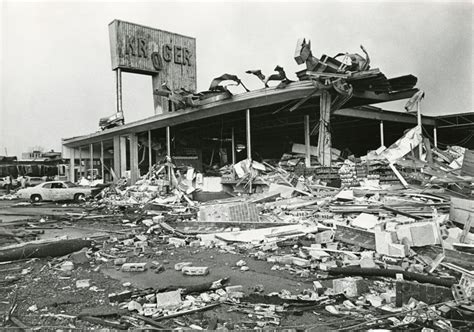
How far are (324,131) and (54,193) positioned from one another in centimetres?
1806

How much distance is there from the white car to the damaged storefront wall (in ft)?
14.8

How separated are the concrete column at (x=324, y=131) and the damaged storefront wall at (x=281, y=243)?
2.3 inches

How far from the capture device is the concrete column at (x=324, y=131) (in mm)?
15562

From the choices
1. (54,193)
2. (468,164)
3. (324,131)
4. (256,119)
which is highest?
(256,119)

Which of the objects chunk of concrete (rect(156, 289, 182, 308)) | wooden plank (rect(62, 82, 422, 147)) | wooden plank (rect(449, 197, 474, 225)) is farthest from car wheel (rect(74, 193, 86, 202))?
wooden plank (rect(449, 197, 474, 225))

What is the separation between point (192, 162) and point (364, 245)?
18.7m

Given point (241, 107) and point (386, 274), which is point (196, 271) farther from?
point (241, 107)

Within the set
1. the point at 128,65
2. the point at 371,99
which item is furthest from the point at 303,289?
the point at 128,65

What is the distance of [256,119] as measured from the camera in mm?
22406

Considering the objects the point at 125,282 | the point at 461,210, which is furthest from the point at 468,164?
the point at 125,282

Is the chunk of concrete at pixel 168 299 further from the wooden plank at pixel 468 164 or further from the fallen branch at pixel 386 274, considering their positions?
the wooden plank at pixel 468 164

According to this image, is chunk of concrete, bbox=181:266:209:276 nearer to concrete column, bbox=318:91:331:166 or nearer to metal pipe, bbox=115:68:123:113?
concrete column, bbox=318:91:331:166

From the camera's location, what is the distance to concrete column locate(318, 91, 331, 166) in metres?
15.6

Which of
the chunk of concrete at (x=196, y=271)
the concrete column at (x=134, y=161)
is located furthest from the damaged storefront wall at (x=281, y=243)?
Result: the concrete column at (x=134, y=161)
